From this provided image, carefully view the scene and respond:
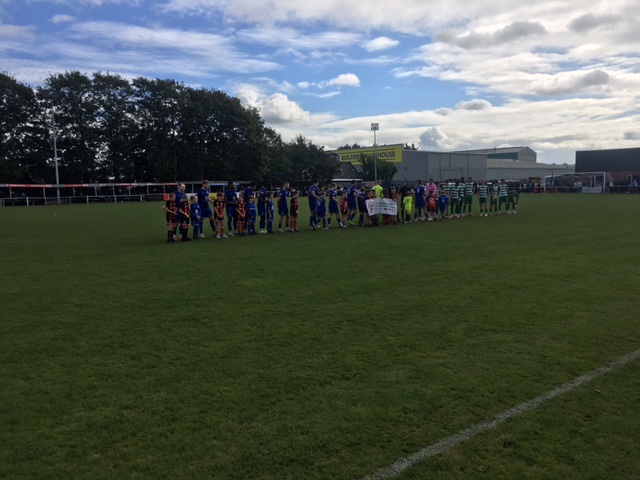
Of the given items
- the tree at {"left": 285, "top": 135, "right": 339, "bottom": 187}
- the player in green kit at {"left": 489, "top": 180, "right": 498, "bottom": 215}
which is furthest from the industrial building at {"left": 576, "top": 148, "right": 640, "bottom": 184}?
the player in green kit at {"left": 489, "top": 180, "right": 498, "bottom": 215}

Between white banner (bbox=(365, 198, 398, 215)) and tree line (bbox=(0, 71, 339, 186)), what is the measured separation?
4531 cm

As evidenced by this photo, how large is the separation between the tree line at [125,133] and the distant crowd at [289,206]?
144 ft

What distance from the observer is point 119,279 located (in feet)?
30.7

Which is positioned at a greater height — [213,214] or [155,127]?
[155,127]

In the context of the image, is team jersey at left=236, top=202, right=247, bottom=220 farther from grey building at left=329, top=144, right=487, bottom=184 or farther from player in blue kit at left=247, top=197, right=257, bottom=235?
grey building at left=329, top=144, right=487, bottom=184

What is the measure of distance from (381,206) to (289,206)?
4583 mm

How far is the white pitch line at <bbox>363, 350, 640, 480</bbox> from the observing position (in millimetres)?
3258

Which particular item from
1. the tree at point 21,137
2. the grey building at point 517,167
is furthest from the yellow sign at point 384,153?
the tree at point 21,137

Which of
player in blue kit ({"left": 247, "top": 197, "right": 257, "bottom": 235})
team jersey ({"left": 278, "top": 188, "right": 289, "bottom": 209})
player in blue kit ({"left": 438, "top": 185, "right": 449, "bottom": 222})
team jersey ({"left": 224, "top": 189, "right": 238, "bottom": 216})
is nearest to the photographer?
team jersey ({"left": 224, "top": 189, "right": 238, "bottom": 216})

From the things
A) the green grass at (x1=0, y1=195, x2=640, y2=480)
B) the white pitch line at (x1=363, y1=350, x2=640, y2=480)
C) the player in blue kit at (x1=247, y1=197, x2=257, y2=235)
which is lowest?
the white pitch line at (x1=363, y1=350, x2=640, y2=480)

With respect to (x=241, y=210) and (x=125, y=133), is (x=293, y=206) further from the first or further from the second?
(x=125, y=133)

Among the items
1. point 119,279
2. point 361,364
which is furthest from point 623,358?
point 119,279

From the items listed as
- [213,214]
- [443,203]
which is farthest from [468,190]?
[213,214]

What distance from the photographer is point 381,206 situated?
20562 millimetres
